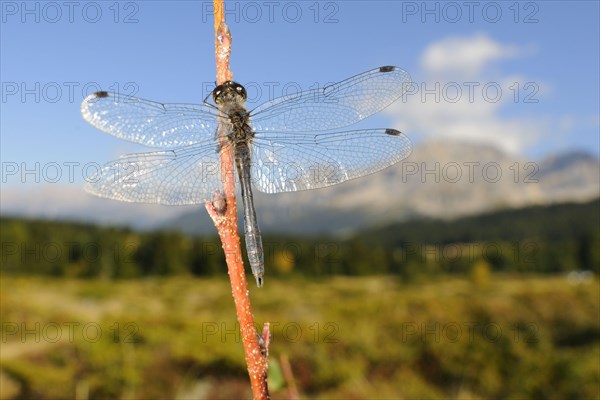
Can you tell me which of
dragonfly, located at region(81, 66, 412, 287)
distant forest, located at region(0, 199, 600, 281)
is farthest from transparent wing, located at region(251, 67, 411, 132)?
distant forest, located at region(0, 199, 600, 281)

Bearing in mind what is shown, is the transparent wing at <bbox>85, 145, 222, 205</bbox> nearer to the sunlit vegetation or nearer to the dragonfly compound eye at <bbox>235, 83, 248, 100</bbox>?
the dragonfly compound eye at <bbox>235, 83, 248, 100</bbox>

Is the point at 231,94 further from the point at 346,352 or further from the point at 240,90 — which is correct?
the point at 346,352

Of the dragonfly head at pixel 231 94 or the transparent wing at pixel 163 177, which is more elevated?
the dragonfly head at pixel 231 94

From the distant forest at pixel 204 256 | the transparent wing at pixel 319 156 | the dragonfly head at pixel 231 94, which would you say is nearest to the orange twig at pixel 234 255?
the dragonfly head at pixel 231 94

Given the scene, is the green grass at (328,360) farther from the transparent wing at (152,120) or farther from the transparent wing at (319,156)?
the transparent wing at (152,120)

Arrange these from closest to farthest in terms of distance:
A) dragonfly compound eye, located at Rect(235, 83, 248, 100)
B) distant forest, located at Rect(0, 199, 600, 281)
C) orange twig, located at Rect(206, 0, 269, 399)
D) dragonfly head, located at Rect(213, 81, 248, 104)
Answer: orange twig, located at Rect(206, 0, 269, 399)
dragonfly head, located at Rect(213, 81, 248, 104)
dragonfly compound eye, located at Rect(235, 83, 248, 100)
distant forest, located at Rect(0, 199, 600, 281)

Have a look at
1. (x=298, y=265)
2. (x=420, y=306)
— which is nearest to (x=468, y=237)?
(x=298, y=265)

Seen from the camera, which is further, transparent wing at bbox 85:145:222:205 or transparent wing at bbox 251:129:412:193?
transparent wing at bbox 251:129:412:193
